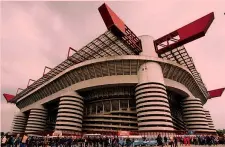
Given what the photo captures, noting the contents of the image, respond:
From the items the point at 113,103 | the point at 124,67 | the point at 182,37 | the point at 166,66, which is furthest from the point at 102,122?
the point at 182,37

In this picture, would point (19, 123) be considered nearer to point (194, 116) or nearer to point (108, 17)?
point (108, 17)

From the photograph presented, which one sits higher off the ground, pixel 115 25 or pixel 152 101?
pixel 115 25

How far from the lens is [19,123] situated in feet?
252

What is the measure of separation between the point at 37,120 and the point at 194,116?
163ft

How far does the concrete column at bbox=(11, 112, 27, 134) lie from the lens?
3004 inches

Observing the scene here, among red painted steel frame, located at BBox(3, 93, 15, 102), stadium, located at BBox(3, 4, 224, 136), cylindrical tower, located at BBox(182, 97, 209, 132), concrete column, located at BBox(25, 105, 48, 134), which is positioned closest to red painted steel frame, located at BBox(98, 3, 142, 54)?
stadium, located at BBox(3, 4, 224, 136)

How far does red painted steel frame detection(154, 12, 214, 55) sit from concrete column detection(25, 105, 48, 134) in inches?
1704

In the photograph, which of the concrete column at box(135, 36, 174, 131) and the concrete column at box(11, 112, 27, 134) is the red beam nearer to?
the concrete column at box(135, 36, 174, 131)

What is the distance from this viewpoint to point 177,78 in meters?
51.8

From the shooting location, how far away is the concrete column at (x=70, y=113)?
153 ft

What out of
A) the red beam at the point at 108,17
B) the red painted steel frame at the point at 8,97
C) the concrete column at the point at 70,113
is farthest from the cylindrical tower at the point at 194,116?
the red painted steel frame at the point at 8,97

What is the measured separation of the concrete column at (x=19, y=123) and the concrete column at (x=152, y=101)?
5602 cm

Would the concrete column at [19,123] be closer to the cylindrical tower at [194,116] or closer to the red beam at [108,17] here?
the red beam at [108,17]

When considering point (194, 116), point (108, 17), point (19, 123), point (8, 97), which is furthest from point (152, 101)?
point (8, 97)
